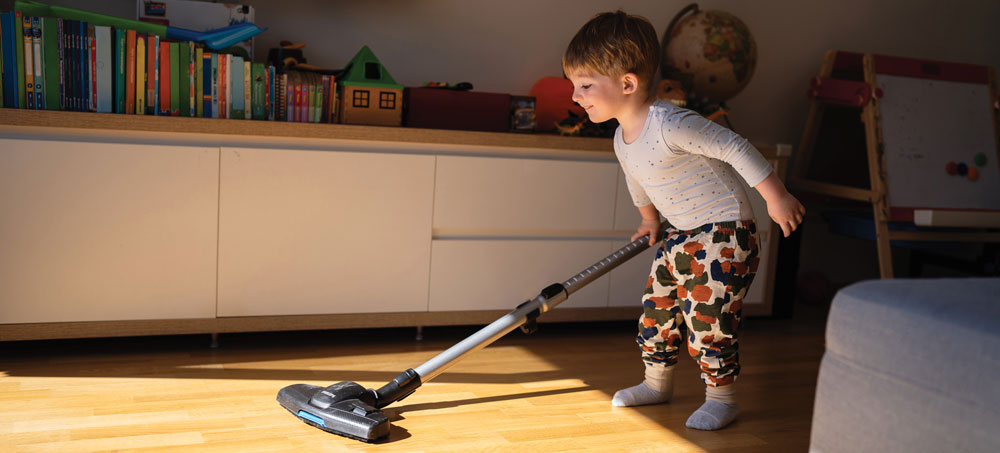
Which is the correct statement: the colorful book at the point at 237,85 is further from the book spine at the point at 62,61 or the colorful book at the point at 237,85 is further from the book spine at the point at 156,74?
the book spine at the point at 62,61

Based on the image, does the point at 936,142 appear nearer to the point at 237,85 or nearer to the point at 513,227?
the point at 513,227

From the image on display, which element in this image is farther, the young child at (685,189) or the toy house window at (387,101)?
the toy house window at (387,101)

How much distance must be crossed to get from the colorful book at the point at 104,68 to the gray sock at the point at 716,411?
62.3 inches

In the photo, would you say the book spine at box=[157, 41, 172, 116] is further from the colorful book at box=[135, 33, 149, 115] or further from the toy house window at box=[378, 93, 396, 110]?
the toy house window at box=[378, 93, 396, 110]

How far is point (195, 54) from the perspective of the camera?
210 centimetres

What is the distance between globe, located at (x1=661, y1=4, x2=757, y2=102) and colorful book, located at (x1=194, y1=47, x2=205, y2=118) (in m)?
1.54

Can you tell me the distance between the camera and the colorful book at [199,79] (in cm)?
210

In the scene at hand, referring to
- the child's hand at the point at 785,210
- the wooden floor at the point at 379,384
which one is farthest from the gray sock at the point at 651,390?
the child's hand at the point at 785,210

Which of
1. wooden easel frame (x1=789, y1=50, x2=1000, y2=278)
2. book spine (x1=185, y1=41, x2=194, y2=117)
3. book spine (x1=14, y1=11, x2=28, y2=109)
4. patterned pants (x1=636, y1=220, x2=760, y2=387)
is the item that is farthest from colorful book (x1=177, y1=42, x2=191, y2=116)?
wooden easel frame (x1=789, y1=50, x2=1000, y2=278)

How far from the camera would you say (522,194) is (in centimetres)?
238

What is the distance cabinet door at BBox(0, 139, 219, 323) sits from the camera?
193cm

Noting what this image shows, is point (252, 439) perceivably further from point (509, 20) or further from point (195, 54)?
point (509, 20)

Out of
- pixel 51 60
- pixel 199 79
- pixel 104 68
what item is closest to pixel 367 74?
pixel 199 79

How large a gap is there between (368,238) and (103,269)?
662 mm
